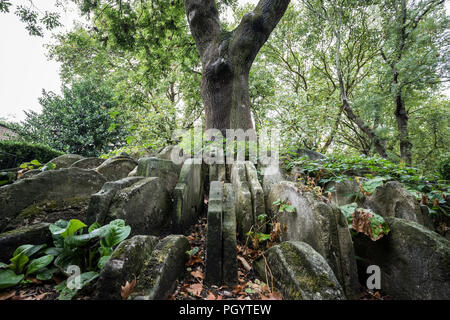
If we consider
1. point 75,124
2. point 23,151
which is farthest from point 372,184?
point 75,124

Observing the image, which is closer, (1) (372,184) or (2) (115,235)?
(2) (115,235)

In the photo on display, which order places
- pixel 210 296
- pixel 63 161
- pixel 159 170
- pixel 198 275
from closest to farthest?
pixel 210 296 < pixel 198 275 < pixel 159 170 < pixel 63 161

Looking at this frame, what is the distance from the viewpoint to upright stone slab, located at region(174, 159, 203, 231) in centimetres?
214

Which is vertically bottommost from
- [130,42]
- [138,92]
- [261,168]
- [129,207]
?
[129,207]

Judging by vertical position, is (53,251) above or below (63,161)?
below

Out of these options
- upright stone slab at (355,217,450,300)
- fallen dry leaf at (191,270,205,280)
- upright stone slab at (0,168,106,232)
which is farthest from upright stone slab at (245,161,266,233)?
upright stone slab at (0,168,106,232)

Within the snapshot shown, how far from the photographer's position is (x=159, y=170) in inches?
103

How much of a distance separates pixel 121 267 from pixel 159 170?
1.61 metres

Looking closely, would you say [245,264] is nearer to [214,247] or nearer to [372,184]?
[214,247]
